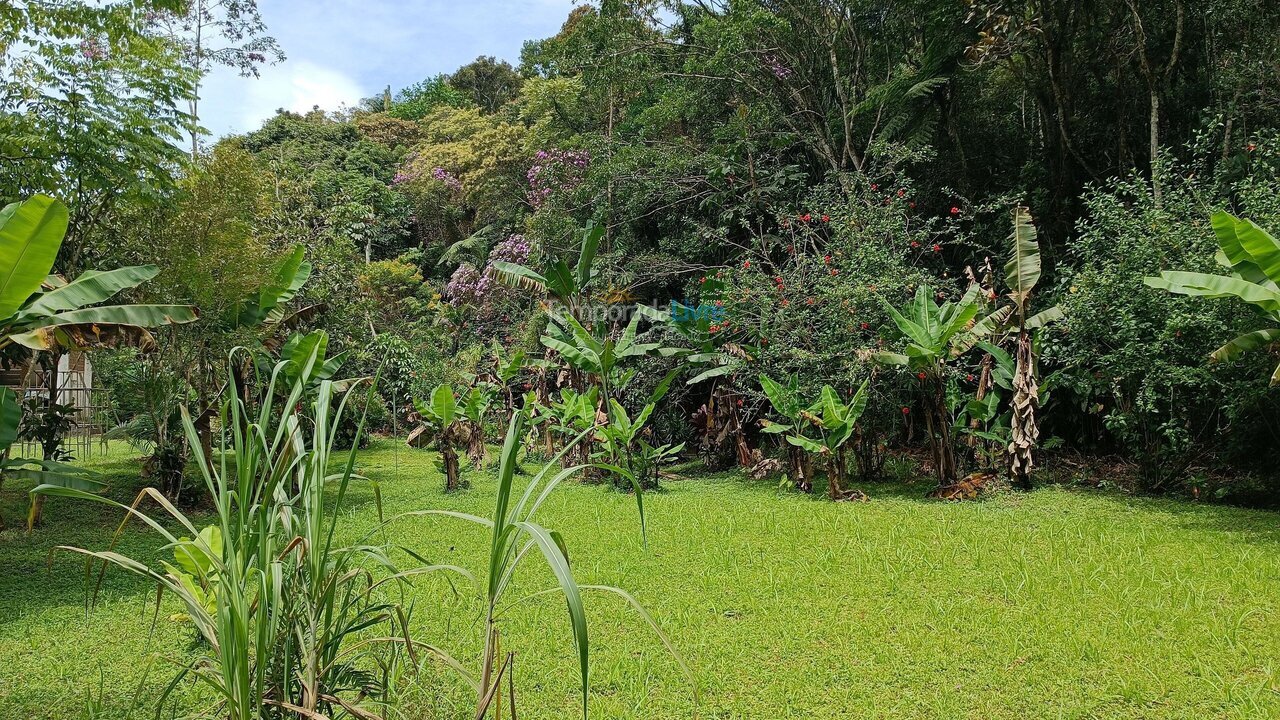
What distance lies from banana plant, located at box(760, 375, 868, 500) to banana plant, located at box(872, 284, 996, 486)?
58 centimetres

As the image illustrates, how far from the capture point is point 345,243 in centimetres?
1074

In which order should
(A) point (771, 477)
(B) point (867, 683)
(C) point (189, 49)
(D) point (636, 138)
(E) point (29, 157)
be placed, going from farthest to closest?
1. (C) point (189, 49)
2. (D) point (636, 138)
3. (A) point (771, 477)
4. (E) point (29, 157)
5. (B) point (867, 683)

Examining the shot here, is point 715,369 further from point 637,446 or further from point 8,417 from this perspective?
point 8,417

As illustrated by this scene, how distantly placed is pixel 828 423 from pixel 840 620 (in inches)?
141

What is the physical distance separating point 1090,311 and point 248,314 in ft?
25.4

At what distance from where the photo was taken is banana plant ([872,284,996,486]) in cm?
651

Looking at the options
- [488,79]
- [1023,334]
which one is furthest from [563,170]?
[488,79]

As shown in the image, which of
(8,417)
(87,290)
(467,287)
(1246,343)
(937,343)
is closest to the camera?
(8,417)

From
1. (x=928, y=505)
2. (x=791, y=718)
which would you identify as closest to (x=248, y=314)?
(x=791, y=718)

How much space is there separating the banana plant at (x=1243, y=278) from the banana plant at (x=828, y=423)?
2.68 meters

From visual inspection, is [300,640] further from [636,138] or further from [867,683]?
[636,138]

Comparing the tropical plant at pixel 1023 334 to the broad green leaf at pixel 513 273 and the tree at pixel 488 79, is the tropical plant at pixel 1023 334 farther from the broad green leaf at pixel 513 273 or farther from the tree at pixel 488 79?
the tree at pixel 488 79

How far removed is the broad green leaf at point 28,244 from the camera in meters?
2.97

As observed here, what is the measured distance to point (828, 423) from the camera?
6.97 m
